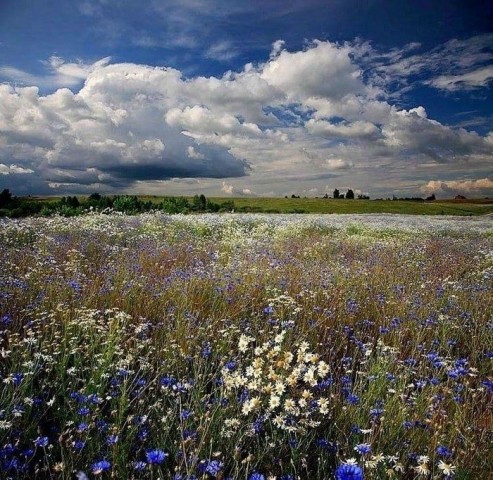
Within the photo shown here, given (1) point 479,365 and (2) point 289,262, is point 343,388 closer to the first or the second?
(1) point 479,365

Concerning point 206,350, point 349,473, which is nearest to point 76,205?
point 206,350

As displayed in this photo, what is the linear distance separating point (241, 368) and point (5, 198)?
26.6 meters

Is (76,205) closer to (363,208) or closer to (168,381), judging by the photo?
(168,381)

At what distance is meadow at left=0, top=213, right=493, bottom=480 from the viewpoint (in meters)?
2.26

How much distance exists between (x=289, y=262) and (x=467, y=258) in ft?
19.7

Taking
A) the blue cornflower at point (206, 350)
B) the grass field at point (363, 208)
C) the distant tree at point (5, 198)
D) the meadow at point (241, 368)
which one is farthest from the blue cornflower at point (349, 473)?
the grass field at point (363, 208)

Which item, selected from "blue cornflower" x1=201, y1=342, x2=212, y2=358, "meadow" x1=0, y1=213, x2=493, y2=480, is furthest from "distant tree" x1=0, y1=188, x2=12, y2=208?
"blue cornflower" x1=201, y1=342, x2=212, y2=358

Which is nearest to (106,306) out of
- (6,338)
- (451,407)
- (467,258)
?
(6,338)

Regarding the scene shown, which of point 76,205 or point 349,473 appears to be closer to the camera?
point 349,473

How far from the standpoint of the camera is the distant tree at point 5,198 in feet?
80.7

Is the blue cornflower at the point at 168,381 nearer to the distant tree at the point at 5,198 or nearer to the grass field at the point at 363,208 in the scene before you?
the distant tree at the point at 5,198

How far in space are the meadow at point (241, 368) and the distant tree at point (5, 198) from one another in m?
16.7

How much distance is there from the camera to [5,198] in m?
24.9

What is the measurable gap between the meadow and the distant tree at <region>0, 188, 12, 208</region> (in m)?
16.7
